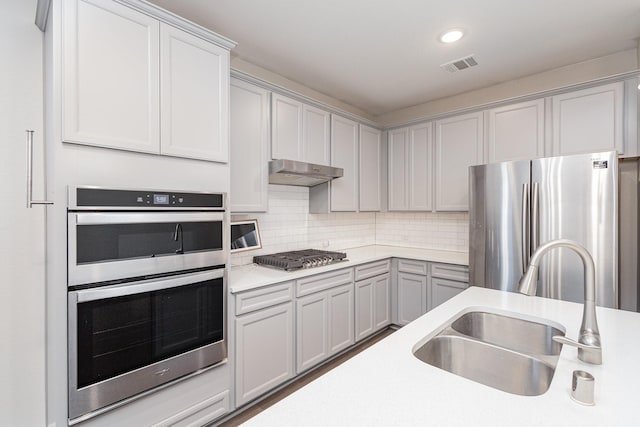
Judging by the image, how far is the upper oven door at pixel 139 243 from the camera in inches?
56.7

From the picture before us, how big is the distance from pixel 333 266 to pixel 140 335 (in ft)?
5.31

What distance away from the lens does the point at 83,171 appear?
1480 millimetres

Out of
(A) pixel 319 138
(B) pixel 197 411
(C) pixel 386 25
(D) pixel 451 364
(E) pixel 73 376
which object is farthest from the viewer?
(A) pixel 319 138

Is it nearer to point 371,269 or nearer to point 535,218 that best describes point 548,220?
point 535,218

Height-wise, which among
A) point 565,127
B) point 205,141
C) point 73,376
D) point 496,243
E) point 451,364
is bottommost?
point 73,376

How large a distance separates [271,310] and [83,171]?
148 centimetres

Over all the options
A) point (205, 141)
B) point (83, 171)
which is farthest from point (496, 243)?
point (83, 171)

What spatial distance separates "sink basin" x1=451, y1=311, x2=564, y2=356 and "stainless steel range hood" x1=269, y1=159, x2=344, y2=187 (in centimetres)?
173

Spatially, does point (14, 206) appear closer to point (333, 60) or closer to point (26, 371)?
point (26, 371)

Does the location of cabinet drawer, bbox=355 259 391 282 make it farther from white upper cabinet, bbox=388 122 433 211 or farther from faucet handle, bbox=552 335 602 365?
faucet handle, bbox=552 335 602 365

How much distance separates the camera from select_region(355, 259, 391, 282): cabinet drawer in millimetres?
3100

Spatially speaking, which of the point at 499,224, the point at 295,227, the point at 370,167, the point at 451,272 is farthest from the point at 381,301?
the point at 370,167

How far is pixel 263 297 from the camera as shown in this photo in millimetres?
2219

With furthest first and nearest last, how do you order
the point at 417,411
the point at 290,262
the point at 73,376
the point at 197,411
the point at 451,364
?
the point at 290,262, the point at 197,411, the point at 73,376, the point at 451,364, the point at 417,411
